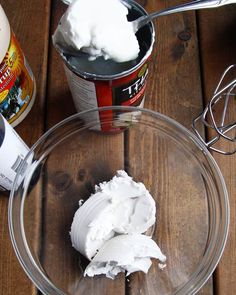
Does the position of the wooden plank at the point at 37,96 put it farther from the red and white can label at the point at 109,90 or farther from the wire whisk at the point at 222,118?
the wire whisk at the point at 222,118

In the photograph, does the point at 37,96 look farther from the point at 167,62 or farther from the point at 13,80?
the point at 167,62

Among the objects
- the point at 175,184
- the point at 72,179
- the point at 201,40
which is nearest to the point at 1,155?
the point at 72,179

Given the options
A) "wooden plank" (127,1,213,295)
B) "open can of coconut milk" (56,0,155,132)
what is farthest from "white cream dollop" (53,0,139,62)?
"wooden plank" (127,1,213,295)

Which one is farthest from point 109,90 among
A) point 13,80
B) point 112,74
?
point 13,80

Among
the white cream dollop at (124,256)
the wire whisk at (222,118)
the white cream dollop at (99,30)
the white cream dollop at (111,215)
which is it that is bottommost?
the white cream dollop at (124,256)

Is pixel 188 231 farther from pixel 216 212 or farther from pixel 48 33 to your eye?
pixel 48 33

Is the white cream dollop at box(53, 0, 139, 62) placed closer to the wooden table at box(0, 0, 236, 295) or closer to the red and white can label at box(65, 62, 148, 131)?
the red and white can label at box(65, 62, 148, 131)

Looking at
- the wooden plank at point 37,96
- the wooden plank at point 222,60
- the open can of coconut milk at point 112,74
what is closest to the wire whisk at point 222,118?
the wooden plank at point 222,60
